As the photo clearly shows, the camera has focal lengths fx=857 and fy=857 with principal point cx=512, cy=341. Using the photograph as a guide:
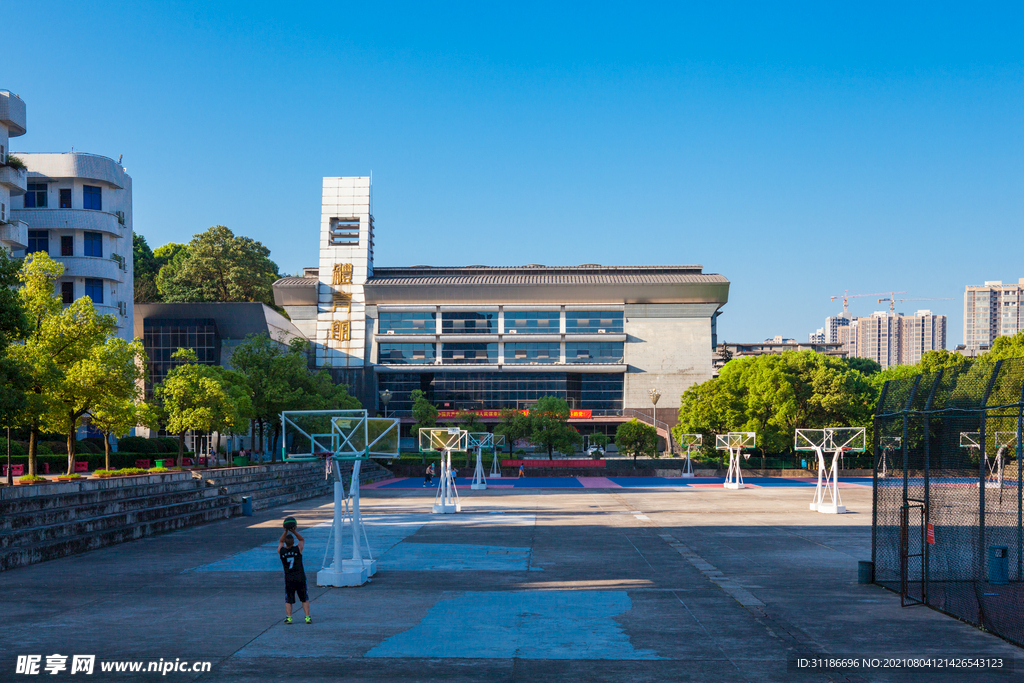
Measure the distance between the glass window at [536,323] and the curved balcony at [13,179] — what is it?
6113 centimetres

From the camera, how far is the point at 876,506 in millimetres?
18250

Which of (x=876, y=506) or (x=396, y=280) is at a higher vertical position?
(x=396, y=280)

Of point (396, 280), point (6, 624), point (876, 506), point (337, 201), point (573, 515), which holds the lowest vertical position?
point (573, 515)

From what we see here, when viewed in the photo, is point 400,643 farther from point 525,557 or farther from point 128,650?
point 525,557

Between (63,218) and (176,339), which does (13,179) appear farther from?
(176,339)

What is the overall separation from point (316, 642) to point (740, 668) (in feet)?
19.4

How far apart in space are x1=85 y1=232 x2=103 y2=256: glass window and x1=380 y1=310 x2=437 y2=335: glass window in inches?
1824

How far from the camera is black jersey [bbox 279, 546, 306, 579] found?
44.5 ft

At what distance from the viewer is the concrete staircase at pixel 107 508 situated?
21.4m

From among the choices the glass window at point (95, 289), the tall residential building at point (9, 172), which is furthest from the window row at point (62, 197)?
the tall residential building at point (9, 172)

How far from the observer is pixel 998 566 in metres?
17.0

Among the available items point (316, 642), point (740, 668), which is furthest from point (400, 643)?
point (740, 668)

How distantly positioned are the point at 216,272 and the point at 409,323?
84.9 feet

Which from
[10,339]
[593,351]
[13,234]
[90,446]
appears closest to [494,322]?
[593,351]
